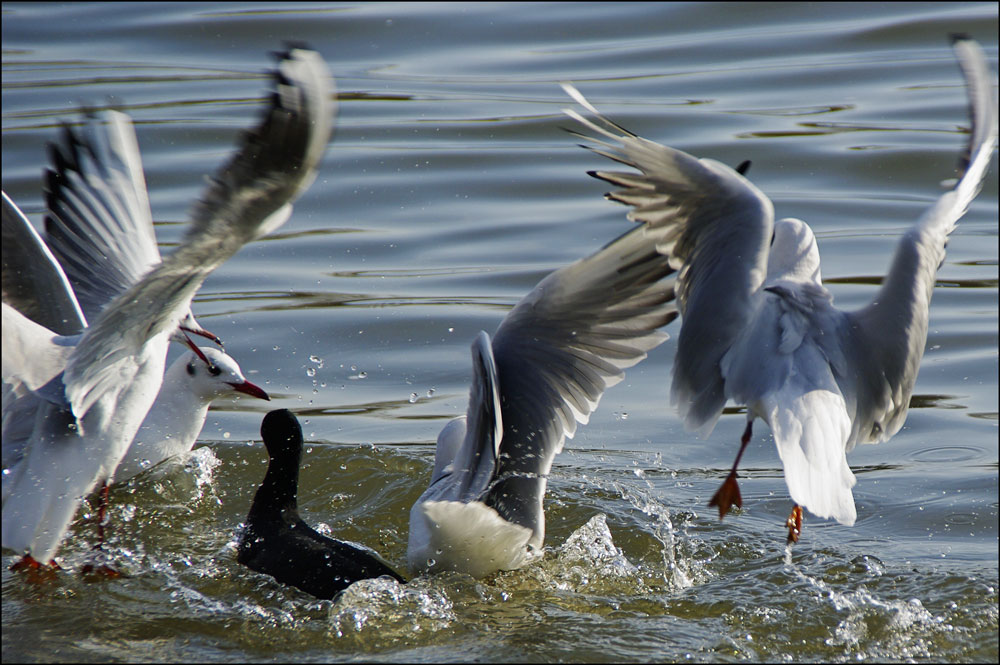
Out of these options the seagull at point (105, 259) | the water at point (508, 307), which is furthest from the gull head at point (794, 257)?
the seagull at point (105, 259)

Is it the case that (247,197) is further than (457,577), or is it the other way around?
(457,577)

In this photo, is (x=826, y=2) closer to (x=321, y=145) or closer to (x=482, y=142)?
(x=482, y=142)

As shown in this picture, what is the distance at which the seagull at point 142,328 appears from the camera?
3734mm

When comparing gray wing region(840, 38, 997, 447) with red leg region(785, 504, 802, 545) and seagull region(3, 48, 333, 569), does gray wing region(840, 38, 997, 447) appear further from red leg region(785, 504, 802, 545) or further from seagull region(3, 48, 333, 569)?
seagull region(3, 48, 333, 569)

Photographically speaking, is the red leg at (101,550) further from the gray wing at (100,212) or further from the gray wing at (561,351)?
the gray wing at (561,351)

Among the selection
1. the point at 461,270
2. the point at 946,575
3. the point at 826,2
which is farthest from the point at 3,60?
the point at 946,575

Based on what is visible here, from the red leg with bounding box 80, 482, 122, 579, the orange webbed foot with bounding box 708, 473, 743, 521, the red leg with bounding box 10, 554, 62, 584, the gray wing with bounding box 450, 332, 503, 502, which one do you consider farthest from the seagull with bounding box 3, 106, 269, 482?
the orange webbed foot with bounding box 708, 473, 743, 521

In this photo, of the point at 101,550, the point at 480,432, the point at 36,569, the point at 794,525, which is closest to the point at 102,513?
the point at 101,550

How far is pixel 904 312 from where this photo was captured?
4.98m

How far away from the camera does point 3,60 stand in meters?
15.1

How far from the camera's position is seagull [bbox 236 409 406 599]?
480 cm

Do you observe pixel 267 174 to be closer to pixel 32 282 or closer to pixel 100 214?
pixel 32 282

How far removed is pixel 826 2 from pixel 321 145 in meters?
13.7

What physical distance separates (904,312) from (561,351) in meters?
1.36
